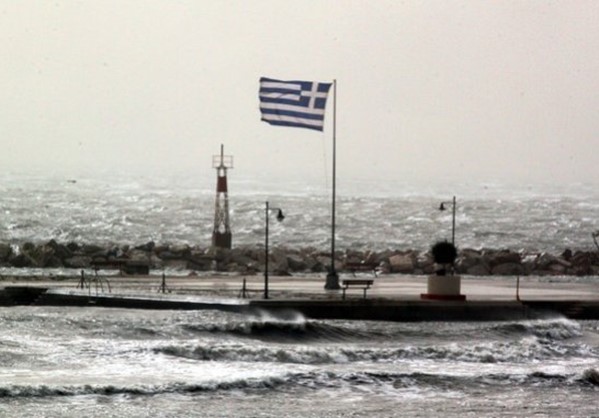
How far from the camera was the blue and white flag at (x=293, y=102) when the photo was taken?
172ft

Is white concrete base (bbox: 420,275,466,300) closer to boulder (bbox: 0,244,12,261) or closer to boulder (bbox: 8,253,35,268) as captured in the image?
boulder (bbox: 8,253,35,268)

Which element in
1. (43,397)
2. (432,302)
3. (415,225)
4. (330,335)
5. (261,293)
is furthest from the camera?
(415,225)

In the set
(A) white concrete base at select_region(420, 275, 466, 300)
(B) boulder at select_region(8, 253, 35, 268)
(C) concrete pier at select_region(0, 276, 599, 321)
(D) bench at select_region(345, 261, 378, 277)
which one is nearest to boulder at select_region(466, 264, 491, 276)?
(D) bench at select_region(345, 261, 378, 277)

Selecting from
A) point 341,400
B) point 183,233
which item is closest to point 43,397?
point 341,400

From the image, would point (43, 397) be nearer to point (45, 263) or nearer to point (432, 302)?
point (432, 302)

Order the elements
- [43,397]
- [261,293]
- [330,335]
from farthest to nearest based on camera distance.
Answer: [261,293], [330,335], [43,397]

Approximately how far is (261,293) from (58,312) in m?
6.39

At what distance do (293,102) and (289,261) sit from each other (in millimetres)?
21106

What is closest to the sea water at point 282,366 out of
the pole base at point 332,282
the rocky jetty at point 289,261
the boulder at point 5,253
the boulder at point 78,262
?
the pole base at point 332,282

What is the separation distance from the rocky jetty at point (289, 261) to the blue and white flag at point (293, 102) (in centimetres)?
1646

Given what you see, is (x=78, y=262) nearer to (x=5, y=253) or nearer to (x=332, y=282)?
(x=5, y=253)

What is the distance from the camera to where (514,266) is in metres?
73.3

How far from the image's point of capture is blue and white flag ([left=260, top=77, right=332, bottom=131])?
52.3 m

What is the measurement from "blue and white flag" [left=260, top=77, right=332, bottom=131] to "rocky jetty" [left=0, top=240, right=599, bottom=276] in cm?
1646
